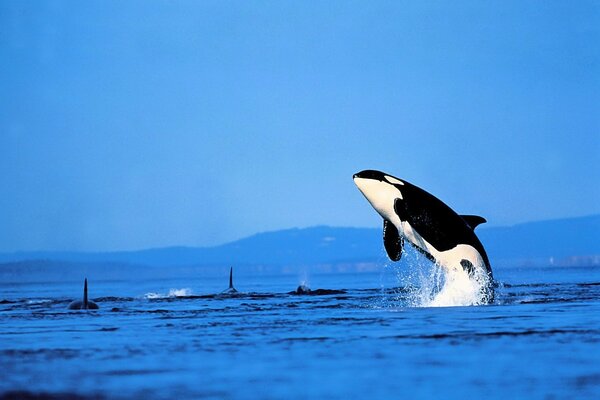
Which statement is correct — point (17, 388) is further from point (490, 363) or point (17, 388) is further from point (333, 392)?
point (490, 363)

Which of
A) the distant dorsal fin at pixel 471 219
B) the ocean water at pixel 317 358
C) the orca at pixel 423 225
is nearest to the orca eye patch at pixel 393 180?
the orca at pixel 423 225

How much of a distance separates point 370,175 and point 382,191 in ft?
2.38

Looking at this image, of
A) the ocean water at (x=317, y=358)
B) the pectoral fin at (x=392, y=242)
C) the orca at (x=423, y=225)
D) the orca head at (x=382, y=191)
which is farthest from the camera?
the pectoral fin at (x=392, y=242)


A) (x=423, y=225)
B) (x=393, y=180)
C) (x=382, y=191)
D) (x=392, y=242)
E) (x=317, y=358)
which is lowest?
(x=317, y=358)

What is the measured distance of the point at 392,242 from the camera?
26031 millimetres

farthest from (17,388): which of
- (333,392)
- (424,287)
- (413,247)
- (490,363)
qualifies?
(424,287)

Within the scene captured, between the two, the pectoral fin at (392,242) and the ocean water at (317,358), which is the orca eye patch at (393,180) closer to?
the pectoral fin at (392,242)

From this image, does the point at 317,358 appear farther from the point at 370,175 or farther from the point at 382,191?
the point at 370,175

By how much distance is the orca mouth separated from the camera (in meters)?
25.8

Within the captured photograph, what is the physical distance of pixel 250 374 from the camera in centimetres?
1252

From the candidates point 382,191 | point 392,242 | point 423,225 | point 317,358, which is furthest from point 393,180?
point 317,358

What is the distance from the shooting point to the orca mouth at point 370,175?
25836mm

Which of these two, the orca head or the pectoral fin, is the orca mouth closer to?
the orca head

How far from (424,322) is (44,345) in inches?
314
